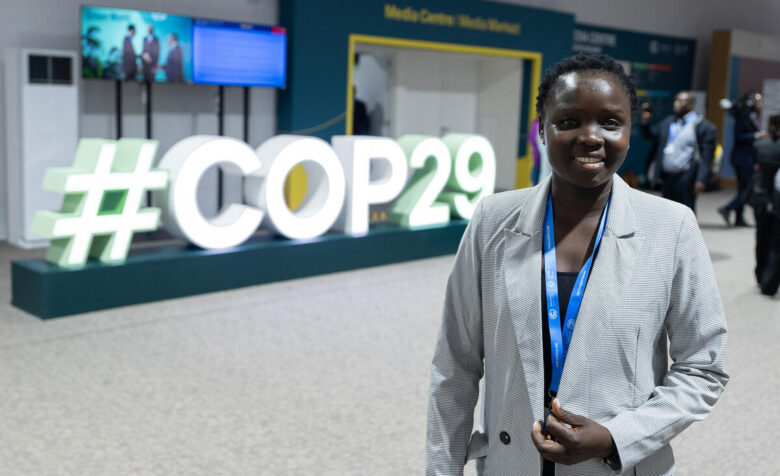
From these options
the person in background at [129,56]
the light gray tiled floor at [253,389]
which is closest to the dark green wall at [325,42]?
the person in background at [129,56]

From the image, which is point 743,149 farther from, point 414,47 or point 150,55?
point 150,55

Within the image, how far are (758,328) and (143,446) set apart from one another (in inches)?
170

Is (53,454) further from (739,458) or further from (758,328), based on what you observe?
(758,328)

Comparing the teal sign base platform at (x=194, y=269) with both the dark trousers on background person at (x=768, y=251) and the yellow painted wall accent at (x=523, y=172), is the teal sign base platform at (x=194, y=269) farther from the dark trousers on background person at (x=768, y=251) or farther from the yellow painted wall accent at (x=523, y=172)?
the yellow painted wall accent at (x=523, y=172)

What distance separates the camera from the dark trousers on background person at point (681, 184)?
25.3ft

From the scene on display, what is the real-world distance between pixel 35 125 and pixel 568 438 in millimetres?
7691

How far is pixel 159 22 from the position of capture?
8.35 m

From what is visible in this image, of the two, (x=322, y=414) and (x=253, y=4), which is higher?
(x=253, y=4)

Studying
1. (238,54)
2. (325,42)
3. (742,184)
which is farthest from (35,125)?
(742,184)

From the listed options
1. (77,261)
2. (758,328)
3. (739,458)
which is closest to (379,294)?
(77,261)

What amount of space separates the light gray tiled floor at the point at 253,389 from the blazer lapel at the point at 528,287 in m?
2.03

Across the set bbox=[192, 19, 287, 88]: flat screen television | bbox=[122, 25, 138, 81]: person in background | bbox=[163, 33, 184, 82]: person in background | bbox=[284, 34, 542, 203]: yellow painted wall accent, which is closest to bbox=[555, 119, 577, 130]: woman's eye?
bbox=[284, 34, 542, 203]: yellow painted wall accent

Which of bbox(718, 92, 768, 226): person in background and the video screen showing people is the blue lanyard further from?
bbox(718, 92, 768, 226): person in background

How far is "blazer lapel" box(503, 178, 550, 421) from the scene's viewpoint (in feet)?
4.53
